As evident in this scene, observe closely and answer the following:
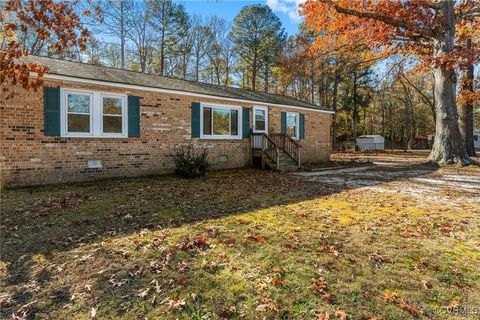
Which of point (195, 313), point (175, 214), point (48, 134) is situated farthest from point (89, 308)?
point (48, 134)

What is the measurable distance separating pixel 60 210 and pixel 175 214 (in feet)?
7.46

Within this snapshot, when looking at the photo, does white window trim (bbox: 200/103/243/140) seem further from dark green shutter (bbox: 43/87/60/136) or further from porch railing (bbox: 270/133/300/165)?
dark green shutter (bbox: 43/87/60/136)

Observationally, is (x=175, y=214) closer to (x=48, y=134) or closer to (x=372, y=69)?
(x=48, y=134)

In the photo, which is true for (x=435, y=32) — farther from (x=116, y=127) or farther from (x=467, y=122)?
(x=116, y=127)

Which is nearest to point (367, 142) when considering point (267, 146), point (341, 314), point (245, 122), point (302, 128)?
point (302, 128)

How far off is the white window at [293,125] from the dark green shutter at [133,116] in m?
8.31

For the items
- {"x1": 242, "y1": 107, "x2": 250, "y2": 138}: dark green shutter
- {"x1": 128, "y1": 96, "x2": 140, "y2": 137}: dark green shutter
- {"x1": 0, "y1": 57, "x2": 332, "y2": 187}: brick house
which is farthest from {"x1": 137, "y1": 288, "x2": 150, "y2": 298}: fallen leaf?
{"x1": 242, "y1": 107, "x2": 250, "y2": 138}: dark green shutter

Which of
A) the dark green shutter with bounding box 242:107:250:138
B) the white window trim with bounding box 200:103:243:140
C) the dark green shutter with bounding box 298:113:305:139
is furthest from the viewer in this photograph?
the dark green shutter with bounding box 298:113:305:139

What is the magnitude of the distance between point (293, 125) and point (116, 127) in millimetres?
9532

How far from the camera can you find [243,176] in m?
11.1

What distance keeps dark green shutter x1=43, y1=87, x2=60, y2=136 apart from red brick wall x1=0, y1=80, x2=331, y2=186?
0.12 meters

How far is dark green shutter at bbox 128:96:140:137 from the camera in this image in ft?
33.4

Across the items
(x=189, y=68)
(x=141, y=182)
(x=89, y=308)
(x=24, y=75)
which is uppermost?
(x=189, y=68)

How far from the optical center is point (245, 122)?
13.9 metres
